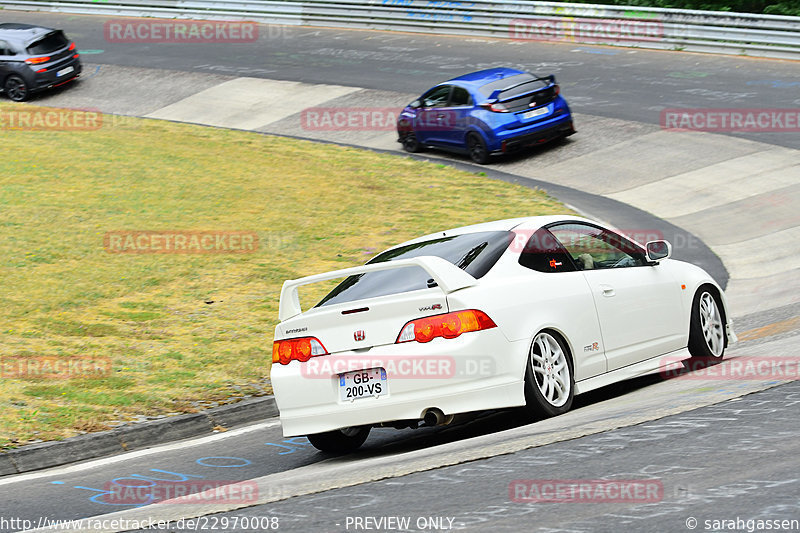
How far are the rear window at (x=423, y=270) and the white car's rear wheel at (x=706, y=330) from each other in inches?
84.0

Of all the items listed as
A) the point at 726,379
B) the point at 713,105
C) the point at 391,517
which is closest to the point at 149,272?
the point at 726,379

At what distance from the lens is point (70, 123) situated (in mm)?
23609

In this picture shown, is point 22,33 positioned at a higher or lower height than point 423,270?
lower

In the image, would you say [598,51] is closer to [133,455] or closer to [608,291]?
[608,291]

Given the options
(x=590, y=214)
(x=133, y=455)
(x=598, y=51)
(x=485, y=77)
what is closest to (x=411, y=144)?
(x=485, y=77)

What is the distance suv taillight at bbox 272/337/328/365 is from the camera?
7223 mm

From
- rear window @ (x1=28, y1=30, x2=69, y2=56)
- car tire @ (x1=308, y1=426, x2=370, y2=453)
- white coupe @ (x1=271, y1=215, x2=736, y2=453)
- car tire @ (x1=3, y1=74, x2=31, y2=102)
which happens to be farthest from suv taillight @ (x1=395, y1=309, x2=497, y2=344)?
rear window @ (x1=28, y1=30, x2=69, y2=56)

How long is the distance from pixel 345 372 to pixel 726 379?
2.79 meters

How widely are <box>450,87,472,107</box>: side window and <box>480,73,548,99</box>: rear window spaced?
1.10 feet

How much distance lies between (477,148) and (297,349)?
14.6 meters

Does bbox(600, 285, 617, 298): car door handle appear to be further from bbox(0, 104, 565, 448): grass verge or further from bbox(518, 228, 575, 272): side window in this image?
bbox(0, 104, 565, 448): grass verge

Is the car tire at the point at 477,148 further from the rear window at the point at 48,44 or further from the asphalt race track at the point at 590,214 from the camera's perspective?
the rear window at the point at 48,44

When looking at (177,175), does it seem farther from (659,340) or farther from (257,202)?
(659,340)

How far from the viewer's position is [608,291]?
314 inches
